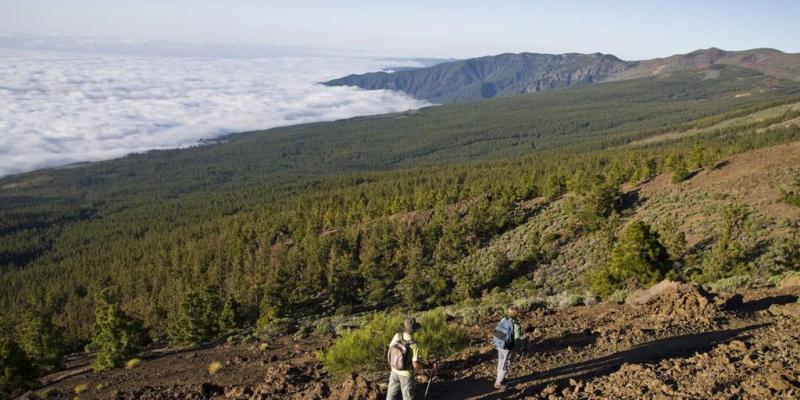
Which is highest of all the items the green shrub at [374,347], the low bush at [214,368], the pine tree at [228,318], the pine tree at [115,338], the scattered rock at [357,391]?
the scattered rock at [357,391]

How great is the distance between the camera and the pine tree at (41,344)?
35.3 m

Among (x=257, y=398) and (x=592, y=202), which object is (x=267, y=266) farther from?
(x=257, y=398)

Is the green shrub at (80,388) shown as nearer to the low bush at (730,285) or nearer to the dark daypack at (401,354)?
the dark daypack at (401,354)

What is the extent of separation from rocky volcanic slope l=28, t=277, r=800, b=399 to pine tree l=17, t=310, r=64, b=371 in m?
24.1

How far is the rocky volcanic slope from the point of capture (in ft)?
Answer: 31.0

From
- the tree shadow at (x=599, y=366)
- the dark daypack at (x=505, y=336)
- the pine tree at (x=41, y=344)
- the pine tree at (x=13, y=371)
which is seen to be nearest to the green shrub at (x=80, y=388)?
the pine tree at (x=13, y=371)

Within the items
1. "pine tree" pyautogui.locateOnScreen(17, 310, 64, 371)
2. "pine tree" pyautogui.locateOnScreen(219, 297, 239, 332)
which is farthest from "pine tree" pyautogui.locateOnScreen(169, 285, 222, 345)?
"pine tree" pyautogui.locateOnScreen(17, 310, 64, 371)

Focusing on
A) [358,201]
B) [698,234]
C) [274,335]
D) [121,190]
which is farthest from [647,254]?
[121,190]

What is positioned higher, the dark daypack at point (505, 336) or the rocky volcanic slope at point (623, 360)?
the dark daypack at point (505, 336)

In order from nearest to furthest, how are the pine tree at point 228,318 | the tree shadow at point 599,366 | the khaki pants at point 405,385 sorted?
1. the khaki pants at point 405,385
2. the tree shadow at point 599,366
3. the pine tree at point 228,318

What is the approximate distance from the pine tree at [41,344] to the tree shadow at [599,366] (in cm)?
3545

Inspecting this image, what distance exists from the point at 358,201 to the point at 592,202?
2081 inches

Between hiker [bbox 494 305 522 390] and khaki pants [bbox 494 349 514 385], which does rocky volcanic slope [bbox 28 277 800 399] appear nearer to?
khaki pants [bbox 494 349 514 385]

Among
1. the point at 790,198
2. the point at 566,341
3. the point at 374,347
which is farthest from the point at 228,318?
the point at 790,198
